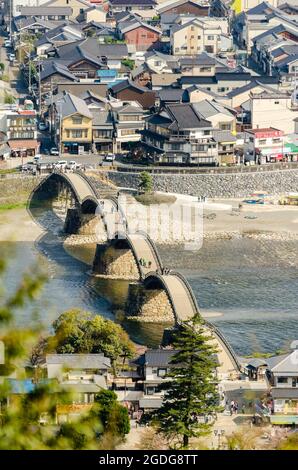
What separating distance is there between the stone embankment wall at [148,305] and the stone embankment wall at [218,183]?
10095 millimetres

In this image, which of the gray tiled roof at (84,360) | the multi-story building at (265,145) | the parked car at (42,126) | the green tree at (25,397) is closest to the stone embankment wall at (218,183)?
the multi-story building at (265,145)

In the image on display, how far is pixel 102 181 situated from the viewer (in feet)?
121

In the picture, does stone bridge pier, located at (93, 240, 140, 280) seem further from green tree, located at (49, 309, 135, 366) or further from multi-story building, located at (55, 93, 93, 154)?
multi-story building, located at (55, 93, 93, 154)

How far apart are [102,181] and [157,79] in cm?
817

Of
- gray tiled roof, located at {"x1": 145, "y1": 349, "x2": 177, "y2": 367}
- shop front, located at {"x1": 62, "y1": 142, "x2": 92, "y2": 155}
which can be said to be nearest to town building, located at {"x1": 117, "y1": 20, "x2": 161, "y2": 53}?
shop front, located at {"x1": 62, "y1": 142, "x2": 92, "y2": 155}

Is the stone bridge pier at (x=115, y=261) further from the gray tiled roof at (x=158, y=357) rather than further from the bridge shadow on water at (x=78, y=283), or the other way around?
the gray tiled roof at (x=158, y=357)

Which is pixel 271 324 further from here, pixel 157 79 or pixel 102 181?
pixel 157 79

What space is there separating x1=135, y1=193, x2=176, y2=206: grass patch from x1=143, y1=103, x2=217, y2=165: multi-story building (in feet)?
5.21

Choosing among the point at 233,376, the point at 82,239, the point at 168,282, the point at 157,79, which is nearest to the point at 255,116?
the point at 157,79

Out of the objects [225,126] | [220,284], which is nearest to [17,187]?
[225,126]

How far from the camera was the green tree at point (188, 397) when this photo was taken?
16266 mm

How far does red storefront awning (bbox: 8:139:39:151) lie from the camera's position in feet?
130

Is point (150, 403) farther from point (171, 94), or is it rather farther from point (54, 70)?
point (54, 70)

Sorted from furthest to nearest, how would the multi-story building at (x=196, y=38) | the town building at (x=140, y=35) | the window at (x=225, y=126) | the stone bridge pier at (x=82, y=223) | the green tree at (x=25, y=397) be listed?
the town building at (x=140, y=35) → the multi-story building at (x=196, y=38) → the window at (x=225, y=126) → the stone bridge pier at (x=82, y=223) → the green tree at (x=25, y=397)
